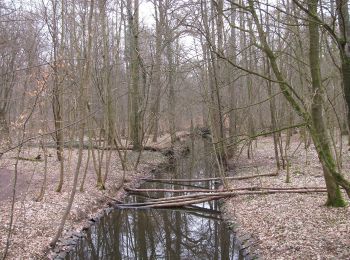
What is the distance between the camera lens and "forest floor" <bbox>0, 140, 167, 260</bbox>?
8.41 meters

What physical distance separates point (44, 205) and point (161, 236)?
371cm

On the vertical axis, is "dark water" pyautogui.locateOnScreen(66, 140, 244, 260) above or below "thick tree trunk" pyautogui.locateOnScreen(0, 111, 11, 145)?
below

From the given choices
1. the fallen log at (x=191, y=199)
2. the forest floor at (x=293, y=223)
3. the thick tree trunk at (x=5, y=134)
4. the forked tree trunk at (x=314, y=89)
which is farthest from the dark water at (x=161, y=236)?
the thick tree trunk at (x=5, y=134)

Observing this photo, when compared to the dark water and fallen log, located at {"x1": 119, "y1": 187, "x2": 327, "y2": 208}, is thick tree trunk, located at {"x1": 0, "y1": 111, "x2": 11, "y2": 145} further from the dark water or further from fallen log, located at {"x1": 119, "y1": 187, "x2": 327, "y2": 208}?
fallen log, located at {"x1": 119, "y1": 187, "x2": 327, "y2": 208}

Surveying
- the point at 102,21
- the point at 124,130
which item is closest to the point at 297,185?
the point at 102,21

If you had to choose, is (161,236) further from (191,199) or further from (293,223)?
(293,223)

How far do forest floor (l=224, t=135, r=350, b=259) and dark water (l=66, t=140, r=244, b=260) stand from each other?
25.3 inches

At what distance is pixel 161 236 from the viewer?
414 inches

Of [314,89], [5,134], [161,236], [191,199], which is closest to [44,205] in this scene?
[161,236]

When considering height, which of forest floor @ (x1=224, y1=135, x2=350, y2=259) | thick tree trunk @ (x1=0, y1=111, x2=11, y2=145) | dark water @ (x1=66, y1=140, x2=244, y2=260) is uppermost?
thick tree trunk @ (x1=0, y1=111, x2=11, y2=145)

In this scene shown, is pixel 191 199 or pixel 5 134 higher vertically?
pixel 5 134

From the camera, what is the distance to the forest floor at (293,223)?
23.1 ft

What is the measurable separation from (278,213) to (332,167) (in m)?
4.03

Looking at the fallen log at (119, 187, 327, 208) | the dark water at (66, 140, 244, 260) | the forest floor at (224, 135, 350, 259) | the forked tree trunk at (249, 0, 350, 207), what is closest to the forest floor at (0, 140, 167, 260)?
the dark water at (66, 140, 244, 260)
